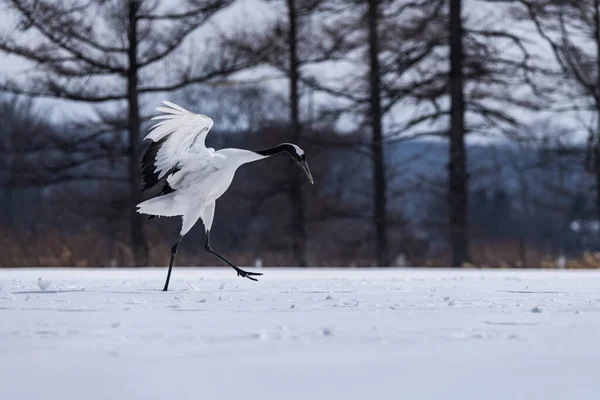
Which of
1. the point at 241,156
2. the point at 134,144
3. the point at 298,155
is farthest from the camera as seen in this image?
the point at 134,144

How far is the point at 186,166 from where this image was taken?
8.82 metres

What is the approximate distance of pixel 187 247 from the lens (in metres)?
34.1

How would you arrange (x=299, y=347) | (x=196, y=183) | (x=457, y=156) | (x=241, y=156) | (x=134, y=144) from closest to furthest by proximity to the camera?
(x=299, y=347)
(x=241, y=156)
(x=196, y=183)
(x=134, y=144)
(x=457, y=156)

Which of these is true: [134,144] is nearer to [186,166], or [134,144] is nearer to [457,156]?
[457,156]

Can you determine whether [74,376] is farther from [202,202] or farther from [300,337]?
[202,202]

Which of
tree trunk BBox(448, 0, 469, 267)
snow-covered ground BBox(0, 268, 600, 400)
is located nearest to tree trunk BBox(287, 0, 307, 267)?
tree trunk BBox(448, 0, 469, 267)

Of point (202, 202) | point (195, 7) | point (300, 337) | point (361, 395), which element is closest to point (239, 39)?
point (195, 7)

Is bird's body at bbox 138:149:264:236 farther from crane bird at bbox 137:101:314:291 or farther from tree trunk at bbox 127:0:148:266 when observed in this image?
tree trunk at bbox 127:0:148:266

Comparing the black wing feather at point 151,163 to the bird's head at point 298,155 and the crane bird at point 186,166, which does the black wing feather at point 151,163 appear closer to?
the crane bird at point 186,166

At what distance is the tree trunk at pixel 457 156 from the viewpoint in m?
19.6

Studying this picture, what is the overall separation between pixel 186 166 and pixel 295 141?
36.4 ft

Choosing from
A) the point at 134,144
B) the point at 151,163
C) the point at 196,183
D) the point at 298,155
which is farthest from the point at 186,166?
the point at 134,144

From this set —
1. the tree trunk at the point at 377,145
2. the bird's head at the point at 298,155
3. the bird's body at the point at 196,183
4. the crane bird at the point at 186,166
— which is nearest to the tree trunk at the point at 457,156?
the tree trunk at the point at 377,145

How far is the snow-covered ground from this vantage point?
325 centimetres
